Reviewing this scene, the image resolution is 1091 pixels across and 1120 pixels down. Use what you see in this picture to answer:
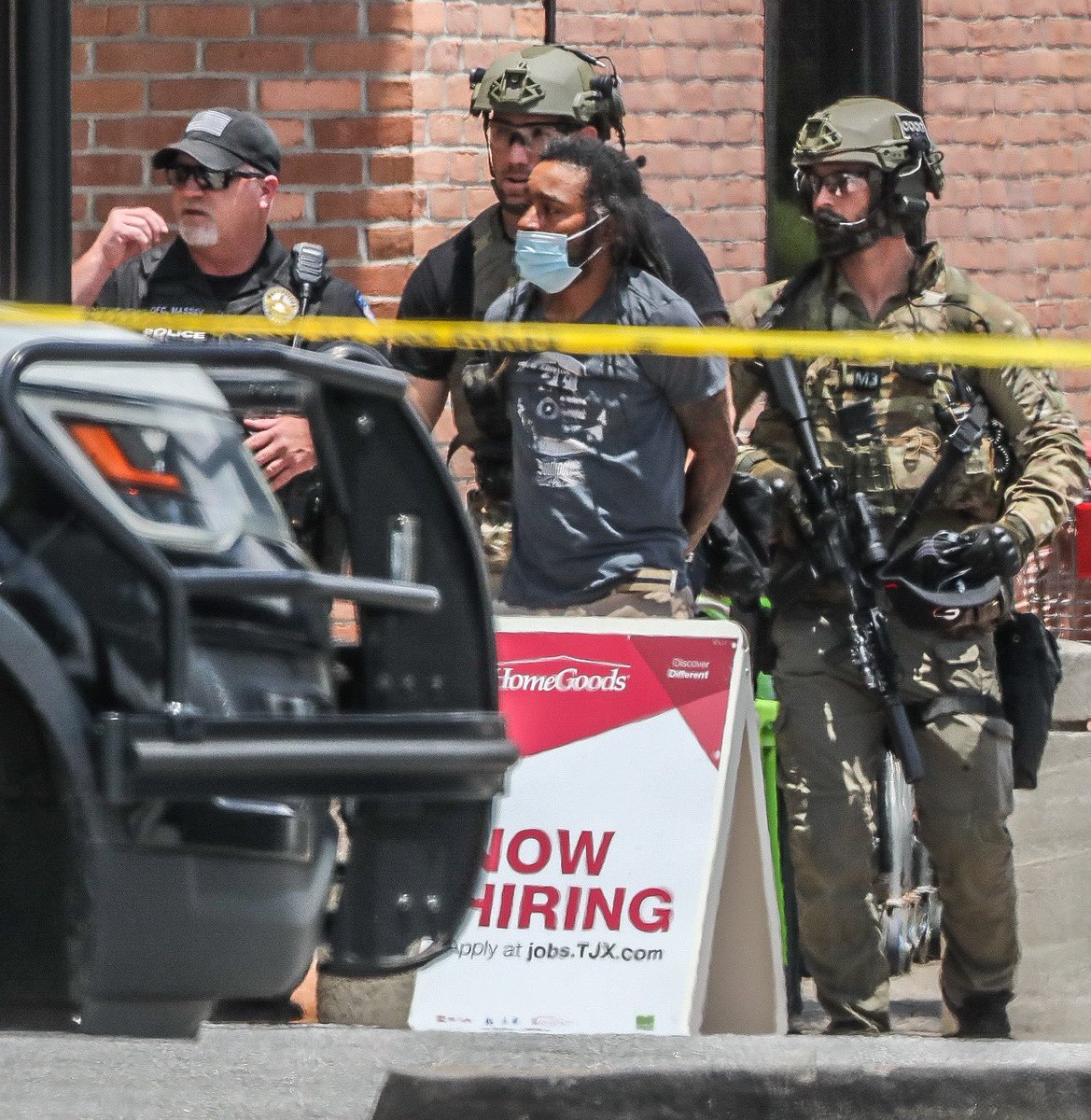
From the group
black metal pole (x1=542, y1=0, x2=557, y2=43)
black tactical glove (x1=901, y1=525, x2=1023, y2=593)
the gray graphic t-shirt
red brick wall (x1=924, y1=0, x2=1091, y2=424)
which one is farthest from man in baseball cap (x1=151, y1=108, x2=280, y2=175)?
red brick wall (x1=924, y1=0, x2=1091, y2=424)

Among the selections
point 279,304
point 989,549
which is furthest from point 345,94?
point 989,549

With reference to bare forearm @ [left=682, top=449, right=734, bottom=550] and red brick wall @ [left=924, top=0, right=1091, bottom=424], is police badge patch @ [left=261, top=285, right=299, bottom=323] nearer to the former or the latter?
bare forearm @ [left=682, top=449, right=734, bottom=550]

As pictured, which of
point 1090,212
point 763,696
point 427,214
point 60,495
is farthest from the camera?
point 1090,212

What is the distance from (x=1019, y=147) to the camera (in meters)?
8.41

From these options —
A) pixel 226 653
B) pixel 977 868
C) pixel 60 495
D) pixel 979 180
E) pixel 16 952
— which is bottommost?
pixel 977 868

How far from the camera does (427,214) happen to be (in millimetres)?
7293

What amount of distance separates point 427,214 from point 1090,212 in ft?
8.46

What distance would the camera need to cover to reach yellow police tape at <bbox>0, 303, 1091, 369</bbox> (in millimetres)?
5164

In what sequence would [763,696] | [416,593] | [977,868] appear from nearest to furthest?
[416,593] < [977,868] < [763,696]

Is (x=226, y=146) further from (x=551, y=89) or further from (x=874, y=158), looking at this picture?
(x=874, y=158)

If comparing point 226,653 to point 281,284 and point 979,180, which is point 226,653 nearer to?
point 281,284

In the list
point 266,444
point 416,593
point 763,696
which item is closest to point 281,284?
point 266,444

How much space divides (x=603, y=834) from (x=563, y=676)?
345mm

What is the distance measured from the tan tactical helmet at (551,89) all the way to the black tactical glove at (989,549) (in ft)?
4.24
